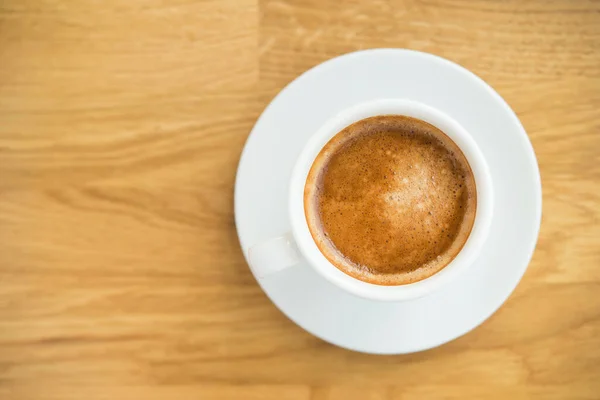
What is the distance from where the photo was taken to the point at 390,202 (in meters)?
0.90

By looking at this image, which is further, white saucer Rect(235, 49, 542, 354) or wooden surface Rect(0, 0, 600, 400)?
wooden surface Rect(0, 0, 600, 400)

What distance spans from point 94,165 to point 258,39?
0.34 metres

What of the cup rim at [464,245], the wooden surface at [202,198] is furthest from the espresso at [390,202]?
the wooden surface at [202,198]

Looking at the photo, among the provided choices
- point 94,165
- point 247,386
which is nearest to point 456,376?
point 247,386

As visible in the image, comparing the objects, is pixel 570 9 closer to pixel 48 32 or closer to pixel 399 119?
pixel 399 119

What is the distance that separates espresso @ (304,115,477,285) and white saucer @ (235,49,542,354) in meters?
0.05

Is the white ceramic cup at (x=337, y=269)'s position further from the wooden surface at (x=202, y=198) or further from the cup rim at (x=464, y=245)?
the wooden surface at (x=202, y=198)

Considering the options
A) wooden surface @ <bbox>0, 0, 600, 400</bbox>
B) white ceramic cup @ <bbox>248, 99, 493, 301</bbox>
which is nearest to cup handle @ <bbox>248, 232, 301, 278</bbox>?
white ceramic cup @ <bbox>248, 99, 493, 301</bbox>

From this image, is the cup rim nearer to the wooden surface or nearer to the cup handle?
the cup handle

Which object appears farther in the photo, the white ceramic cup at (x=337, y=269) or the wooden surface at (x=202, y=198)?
the wooden surface at (x=202, y=198)

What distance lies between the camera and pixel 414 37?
100 cm

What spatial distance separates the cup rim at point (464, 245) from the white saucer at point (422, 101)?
0.07 metres

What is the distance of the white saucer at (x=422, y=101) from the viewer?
2.93 feet

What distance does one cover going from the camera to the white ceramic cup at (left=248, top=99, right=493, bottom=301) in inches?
31.9
